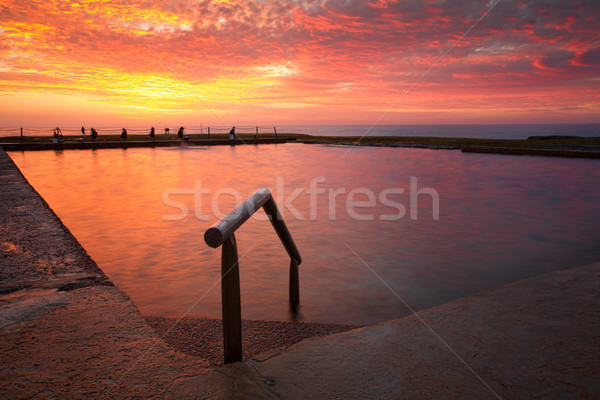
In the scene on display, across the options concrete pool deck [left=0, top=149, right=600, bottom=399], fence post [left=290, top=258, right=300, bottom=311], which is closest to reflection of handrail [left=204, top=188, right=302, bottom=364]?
concrete pool deck [left=0, top=149, right=600, bottom=399]

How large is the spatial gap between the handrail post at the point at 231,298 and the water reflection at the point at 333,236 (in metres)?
1.90

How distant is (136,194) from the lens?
11984mm

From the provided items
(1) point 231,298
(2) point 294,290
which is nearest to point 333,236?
(2) point 294,290

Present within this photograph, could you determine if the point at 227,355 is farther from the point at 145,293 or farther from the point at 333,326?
the point at 145,293

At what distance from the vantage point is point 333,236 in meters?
7.81

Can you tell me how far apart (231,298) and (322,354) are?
2.47 feet

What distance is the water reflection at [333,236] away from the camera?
495 cm

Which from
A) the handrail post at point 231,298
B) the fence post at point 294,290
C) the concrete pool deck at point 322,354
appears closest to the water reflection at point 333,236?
the fence post at point 294,290

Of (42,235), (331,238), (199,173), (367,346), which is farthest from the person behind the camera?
(199,173)

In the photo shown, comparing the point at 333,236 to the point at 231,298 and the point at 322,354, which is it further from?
the point at 231,298

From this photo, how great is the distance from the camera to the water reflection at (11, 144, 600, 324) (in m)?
4.95

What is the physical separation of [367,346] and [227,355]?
3.09 ft

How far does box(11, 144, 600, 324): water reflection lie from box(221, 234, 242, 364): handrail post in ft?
6.23

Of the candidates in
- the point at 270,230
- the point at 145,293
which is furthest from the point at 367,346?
the point at 270,230
